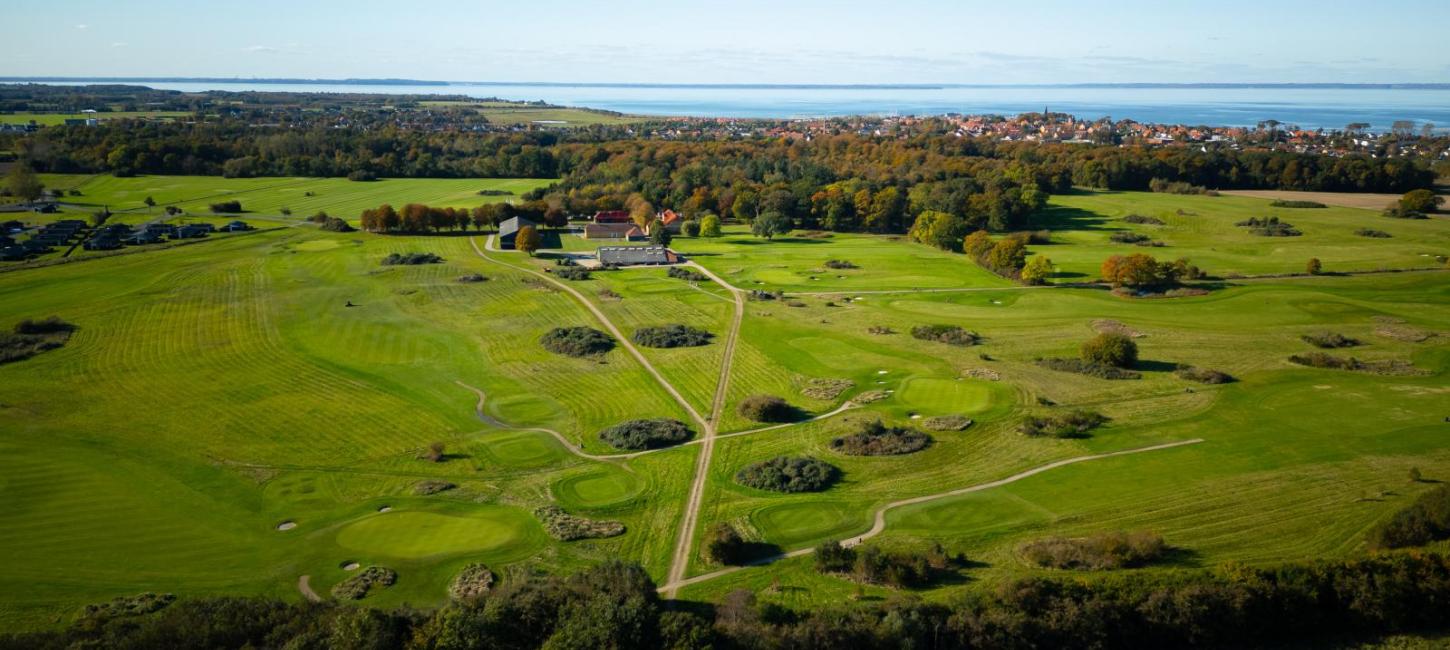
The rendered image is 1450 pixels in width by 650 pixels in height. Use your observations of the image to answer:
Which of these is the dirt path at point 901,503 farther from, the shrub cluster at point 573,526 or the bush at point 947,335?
the bush at point 947,335

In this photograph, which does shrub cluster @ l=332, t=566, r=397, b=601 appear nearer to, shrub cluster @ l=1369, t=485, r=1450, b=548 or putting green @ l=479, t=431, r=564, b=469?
putting green @ l=479, t=431, r=564, b=469

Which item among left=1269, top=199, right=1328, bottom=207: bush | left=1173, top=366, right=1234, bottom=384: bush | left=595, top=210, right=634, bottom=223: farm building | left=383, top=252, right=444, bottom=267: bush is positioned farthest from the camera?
left=1269, top=199, right=1328, bottom=207: bush

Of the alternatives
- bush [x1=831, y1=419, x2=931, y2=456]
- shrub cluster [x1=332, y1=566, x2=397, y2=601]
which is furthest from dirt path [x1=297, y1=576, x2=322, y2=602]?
bush [x1=831, y1=419, x2=931, y2=456]

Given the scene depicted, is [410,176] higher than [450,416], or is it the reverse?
[410,176]

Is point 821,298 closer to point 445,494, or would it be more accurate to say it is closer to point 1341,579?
point 445,494

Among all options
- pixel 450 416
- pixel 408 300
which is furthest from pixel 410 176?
pixel 450 416

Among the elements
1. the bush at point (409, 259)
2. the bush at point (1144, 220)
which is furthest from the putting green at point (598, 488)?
the bush at point (1144, 220)
